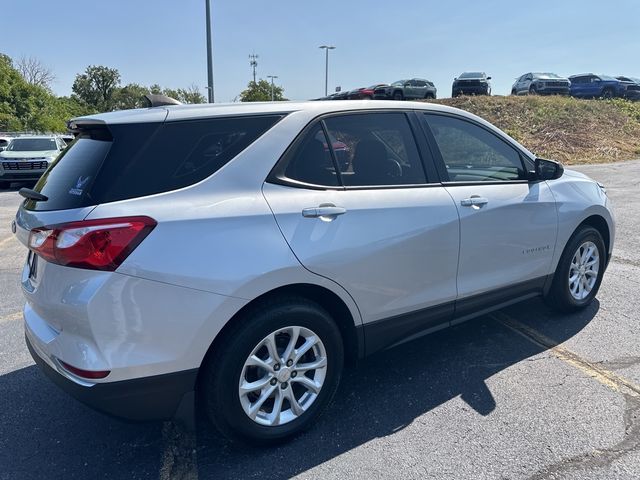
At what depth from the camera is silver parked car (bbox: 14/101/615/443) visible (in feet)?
7.00

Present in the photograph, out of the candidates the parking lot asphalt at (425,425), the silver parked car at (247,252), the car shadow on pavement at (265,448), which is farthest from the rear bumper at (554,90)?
the silver parked car at (247,252)

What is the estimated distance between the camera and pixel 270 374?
2.53 meters

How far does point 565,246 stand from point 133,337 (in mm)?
3436

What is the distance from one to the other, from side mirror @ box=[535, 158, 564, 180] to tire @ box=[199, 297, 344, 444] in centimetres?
220

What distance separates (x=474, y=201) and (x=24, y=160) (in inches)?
609

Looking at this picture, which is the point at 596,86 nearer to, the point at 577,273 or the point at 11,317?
the point at 577,273

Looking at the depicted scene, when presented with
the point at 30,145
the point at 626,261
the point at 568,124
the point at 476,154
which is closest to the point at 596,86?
the point at 568,124

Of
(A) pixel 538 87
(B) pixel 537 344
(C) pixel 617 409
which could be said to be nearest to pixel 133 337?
(C) pixel 617 409

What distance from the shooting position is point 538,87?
28.7 metres

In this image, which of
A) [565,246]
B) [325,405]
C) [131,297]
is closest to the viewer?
[131,297]

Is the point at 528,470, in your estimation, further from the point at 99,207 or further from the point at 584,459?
the point at 99,207

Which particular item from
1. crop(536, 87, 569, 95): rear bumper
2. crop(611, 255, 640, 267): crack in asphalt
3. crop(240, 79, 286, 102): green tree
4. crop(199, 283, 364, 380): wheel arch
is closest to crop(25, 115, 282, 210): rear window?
crop(199, 283, 364, 380): wheel arch

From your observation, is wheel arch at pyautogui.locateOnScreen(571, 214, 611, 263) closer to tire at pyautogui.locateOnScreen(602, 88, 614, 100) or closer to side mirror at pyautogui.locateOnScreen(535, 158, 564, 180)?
side mirror at pyautogui.locateOnScreen(535, 158, 564, 180)

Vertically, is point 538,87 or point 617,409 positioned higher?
point 538,87
